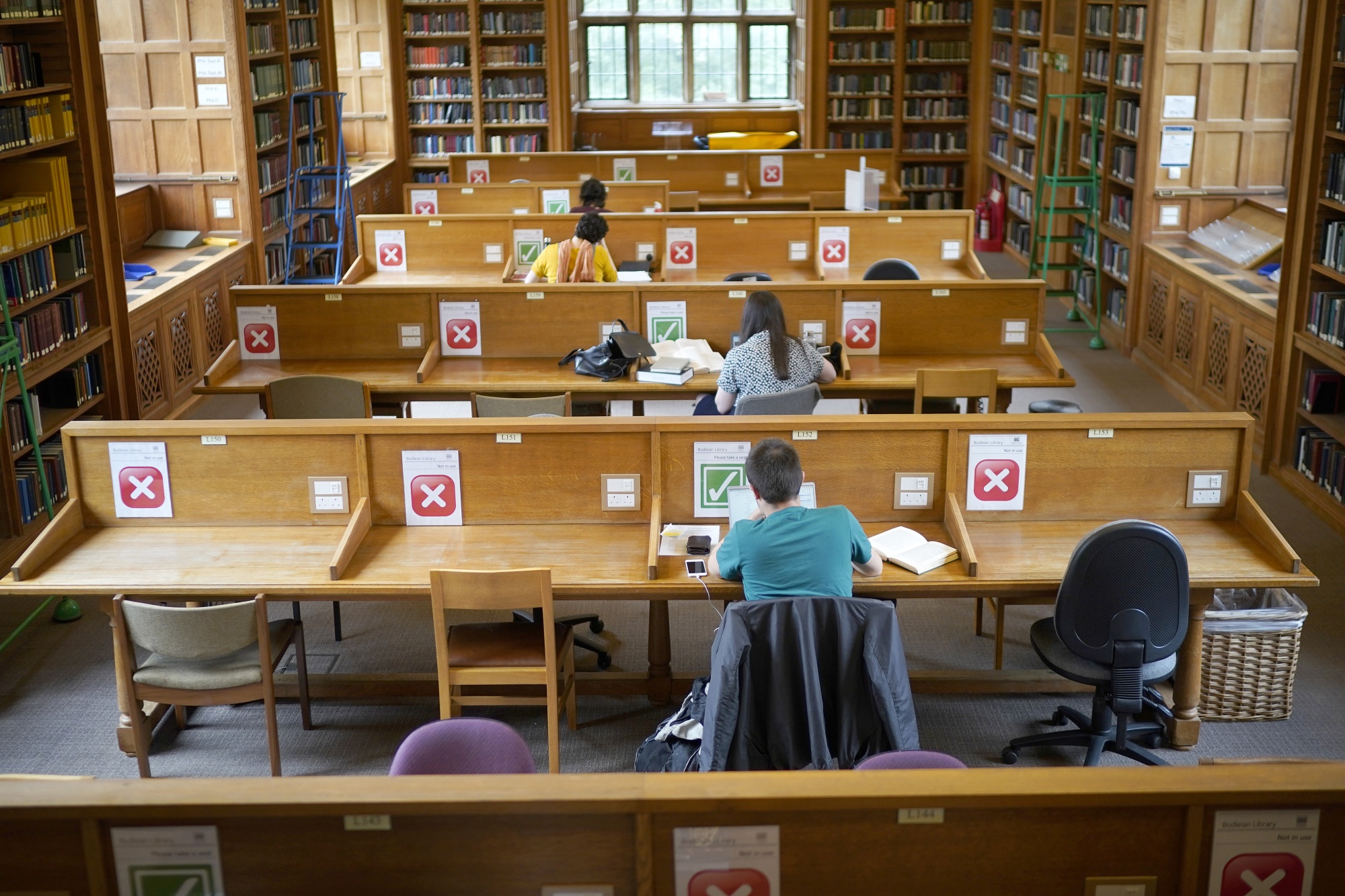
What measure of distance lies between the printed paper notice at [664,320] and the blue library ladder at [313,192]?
3.85 m

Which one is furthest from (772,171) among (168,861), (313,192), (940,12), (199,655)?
(168,861)

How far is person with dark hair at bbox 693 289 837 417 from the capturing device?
4832mm

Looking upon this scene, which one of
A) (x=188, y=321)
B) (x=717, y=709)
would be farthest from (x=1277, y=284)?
(x=188, y=321)

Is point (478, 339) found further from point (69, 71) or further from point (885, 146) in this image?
point (885, 146)

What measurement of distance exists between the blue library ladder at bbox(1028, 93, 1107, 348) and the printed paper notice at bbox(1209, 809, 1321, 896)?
698 centimetres

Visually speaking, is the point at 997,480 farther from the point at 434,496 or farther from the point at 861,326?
the point at 861,326

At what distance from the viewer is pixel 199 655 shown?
135 inches

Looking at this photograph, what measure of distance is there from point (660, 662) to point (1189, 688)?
1.60 m

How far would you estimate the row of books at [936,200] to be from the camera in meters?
12.4

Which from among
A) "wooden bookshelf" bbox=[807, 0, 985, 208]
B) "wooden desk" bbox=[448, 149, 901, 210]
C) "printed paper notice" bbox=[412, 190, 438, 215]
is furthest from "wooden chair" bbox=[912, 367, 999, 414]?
"wooden bookshelf" bbox=[807, 0, 985, 208]

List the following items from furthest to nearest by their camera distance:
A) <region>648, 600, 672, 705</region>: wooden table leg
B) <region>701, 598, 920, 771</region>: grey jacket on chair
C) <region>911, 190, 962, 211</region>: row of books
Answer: <region>911, 190, 962, 211</region>: row of books → <region>648, 600, 672, 705</region>: wooden table leg → <region>701, 598, 920, 771</region>: grey jacket on chair

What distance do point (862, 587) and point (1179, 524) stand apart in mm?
1071

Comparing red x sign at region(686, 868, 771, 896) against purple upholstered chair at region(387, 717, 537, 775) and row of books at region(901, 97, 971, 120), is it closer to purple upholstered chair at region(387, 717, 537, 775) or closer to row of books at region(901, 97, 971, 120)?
purple upholstered chair at region(387, 717, 537, 775)

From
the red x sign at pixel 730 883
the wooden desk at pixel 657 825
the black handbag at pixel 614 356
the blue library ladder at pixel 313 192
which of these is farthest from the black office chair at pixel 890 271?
the red x sign at pixel 730 883
